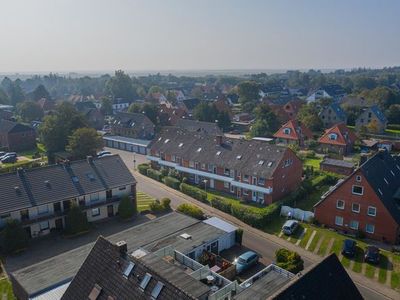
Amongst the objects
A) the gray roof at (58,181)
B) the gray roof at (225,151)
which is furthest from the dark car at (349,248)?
the gray roof at (58,181)

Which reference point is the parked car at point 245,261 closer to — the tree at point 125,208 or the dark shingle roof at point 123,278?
the dark shingle roof at point 123,278

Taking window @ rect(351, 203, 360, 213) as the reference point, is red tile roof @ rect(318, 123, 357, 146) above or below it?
above

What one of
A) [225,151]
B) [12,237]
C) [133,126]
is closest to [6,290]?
[12,237]

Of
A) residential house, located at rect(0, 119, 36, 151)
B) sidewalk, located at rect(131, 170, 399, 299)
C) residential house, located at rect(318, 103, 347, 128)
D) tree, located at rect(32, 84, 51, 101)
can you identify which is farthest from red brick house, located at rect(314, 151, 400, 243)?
tree, located at rect(32, 84, 51, 101)

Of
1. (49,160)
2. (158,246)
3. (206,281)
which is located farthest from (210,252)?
(49,160)

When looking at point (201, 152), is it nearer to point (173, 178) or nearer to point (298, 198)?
point (173, 178)

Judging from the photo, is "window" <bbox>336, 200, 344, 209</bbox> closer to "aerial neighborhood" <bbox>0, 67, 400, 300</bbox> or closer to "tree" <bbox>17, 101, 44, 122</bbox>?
"aerial neighborhood" <bbox>0, 67, 400, 300</bbox>
